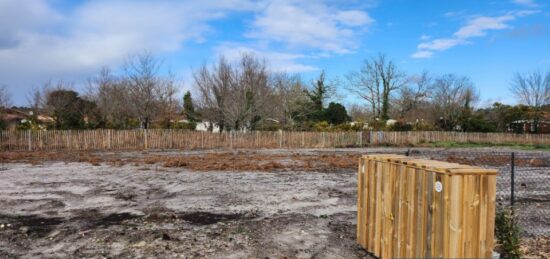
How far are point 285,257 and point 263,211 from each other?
2.95 meters

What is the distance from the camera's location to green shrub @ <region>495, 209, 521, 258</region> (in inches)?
195

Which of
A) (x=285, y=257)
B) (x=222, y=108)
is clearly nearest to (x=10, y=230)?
(x=285, y=257)

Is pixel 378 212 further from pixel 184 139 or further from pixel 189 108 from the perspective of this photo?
pixel 189 108

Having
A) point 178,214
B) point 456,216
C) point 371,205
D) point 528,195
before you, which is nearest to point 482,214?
point 456,216

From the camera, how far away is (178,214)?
8.42 m

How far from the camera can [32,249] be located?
620cm

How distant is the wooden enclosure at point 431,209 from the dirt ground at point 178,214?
101 cm

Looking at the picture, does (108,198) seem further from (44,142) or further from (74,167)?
(44,142)

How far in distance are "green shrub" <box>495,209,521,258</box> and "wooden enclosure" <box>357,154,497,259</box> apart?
3.98 feet

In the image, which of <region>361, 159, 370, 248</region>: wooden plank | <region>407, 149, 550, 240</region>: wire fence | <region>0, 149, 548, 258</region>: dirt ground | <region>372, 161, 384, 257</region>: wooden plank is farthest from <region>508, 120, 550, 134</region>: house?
<region>372, 161, 384, 257</region>: wooden plank

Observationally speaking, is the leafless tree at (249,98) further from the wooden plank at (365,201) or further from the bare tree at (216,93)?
the wooden plank at (365,201)

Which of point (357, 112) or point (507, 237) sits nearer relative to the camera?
point (507, 237)

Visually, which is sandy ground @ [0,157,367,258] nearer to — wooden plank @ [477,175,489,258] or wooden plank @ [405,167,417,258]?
wooden plank @ [405,167,417,258]

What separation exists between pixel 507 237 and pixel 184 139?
29150 millimetres
